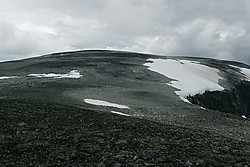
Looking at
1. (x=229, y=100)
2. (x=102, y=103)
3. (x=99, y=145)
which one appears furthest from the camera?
(x=229, y=100)

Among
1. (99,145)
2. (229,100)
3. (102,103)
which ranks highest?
(99,145)

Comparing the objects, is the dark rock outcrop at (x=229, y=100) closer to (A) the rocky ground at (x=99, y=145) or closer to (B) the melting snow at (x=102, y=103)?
(B) the melting snow at (x=102, y=103)

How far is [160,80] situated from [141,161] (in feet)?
108

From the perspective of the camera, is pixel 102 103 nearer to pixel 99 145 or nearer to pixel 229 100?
pixel 99 145

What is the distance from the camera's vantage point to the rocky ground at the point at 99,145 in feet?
25.1

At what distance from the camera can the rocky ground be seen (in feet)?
25.1

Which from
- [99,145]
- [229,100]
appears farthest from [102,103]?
[229,100]

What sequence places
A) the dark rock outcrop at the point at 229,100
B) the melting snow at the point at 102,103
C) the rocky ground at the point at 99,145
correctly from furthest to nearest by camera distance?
the dark rock outcrop at the point at 229,100
the melting snow at the point at 102,103
the rocky ground at the point at 99,145

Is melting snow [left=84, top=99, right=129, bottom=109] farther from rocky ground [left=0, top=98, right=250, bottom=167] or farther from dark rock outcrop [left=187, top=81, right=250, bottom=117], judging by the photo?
dark rock outcrop [left=187, top=81, right=250, bottom=117]

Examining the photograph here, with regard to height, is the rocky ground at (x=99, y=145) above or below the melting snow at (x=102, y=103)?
above

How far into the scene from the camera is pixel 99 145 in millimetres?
8906

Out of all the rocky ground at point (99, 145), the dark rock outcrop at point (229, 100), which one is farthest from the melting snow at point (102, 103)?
the dark rock outcrop at point (229, 100)

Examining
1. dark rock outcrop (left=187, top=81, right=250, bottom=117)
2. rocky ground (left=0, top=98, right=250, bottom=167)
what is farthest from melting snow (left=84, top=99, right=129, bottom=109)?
dark rock outcrop (left=187, top=81, right=250, bottom=117)

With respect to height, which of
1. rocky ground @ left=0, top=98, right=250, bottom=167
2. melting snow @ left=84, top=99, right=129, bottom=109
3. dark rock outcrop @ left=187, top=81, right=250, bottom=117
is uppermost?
rocky ground @ left=0, top=98, right=250, bottom=167
